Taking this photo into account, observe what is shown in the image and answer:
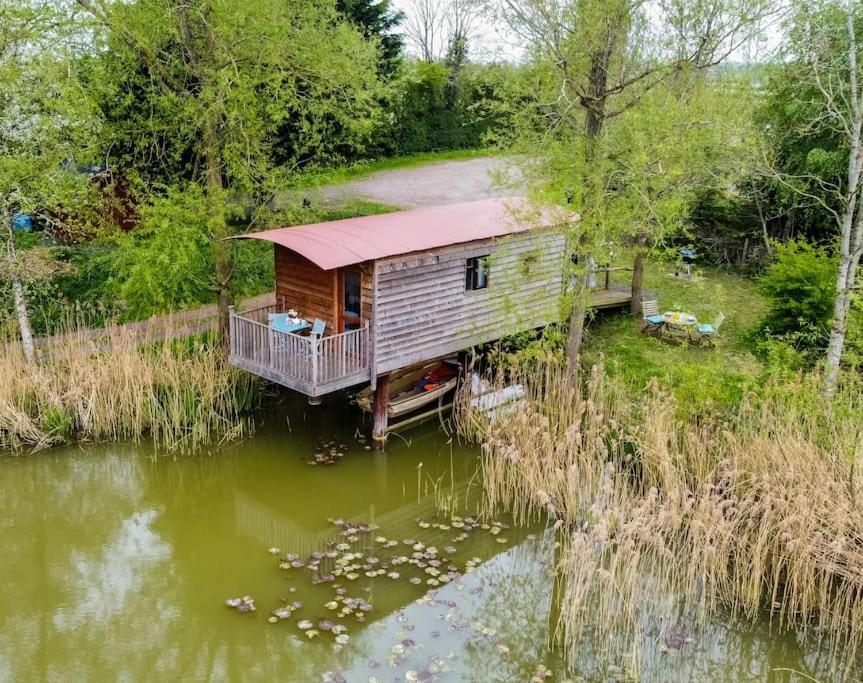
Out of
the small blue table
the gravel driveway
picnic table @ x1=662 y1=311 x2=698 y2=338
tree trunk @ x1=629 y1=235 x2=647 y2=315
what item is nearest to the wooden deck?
tree trunk @ x1=629 y1=235 x2=647 y2=315

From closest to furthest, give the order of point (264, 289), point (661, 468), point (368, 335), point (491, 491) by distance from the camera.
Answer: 1. point (661, 468)
2. point (491, 491)
3. point (368, 335)
4. point (264, 289)

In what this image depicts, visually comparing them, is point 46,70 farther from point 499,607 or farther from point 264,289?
point 499,607

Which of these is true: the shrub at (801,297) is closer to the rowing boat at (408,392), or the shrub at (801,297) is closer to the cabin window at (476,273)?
the cabin window at (476,273)

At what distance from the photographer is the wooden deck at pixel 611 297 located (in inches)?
720

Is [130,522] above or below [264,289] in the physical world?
below

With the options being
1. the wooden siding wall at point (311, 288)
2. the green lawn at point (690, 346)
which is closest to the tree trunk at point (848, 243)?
the green lawn at point (690, 346)

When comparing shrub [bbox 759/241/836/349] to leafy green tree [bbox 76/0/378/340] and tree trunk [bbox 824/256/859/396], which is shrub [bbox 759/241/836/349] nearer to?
tree trunk [bbox 824/256/859/396]

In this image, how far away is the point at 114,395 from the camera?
1350 cm

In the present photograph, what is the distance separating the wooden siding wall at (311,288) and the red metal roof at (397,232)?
479 mm

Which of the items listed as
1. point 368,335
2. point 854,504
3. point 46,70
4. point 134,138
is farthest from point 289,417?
point 854,504

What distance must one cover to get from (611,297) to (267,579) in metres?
11.3

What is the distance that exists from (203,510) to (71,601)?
262cm

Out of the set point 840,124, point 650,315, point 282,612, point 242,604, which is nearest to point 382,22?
point 650,315

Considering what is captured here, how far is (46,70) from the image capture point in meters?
13.3
